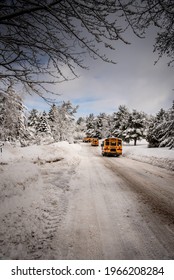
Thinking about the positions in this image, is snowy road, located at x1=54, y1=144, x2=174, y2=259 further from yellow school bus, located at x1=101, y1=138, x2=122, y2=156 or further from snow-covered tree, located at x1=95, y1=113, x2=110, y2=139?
snow-covered tree, located at x1=95, y1=113, x2=110, y2=139

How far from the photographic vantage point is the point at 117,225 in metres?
3.50

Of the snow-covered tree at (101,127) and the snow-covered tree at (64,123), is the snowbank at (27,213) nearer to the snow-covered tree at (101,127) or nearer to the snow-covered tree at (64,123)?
the snow-covered tree at (64,123)

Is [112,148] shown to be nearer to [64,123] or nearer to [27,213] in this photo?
[27,213]

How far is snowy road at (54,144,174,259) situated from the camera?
2650 millimetres

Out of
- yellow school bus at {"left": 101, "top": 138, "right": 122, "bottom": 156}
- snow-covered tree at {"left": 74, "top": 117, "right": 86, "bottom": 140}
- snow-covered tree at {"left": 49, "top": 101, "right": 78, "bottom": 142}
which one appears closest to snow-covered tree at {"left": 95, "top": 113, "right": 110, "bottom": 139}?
snow-covered tree at {"left": 74, "top": 117, "right": 86, "bottom": 140}

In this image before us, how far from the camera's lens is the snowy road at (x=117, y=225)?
8.70 feet

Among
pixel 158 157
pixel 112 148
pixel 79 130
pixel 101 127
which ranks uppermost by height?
pixel 101 127

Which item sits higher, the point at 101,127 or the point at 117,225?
the point at 101,127

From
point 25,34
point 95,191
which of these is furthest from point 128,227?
point 25,34

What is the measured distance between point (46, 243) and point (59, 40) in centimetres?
367

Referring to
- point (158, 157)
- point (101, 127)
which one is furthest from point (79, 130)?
point (158, 157)

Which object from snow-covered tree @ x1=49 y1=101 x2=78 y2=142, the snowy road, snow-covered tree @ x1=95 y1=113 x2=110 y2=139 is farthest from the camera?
snow-covered tree @ x1=95 y1=113 x2=110 y2=139

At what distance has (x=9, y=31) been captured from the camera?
10.6 feet
